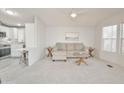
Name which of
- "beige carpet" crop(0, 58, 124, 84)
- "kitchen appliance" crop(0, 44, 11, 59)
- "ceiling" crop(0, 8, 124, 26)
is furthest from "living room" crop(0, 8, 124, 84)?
"kitchen appliance" crop(0, 44, 11, 59)

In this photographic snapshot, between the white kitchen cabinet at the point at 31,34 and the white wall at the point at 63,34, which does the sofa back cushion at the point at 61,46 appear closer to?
the white wall at the point at 63,34

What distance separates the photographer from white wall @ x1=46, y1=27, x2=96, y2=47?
789 cm

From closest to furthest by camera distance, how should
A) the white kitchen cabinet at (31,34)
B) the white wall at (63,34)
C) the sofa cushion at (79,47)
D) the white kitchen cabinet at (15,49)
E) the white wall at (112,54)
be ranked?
1. the white wall at (112,54)
2. the white kitchen cabinet at (31,34)
3. the white kitchen cabinet at (15,49)
4. the sofa cushion at (79,47)
5. the white wall at (63,34)

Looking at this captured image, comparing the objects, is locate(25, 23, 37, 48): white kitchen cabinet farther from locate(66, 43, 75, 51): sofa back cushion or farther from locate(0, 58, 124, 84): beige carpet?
locate(66, 43, 75, 51): sofa back cushion

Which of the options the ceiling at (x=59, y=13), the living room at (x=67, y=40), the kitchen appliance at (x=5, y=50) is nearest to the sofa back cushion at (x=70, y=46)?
the living room at (x=67, y=40)

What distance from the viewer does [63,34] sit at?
25.9 ft

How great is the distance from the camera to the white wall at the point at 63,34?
7895 mm

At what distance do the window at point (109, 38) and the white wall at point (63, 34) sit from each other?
Result: 4.84ft

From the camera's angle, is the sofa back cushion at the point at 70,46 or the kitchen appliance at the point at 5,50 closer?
the kitchen appliance at the point at 5,50

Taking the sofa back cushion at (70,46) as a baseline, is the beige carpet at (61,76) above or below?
below

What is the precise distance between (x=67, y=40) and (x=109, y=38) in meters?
3.03

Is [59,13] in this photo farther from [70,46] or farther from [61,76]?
[61,76]
